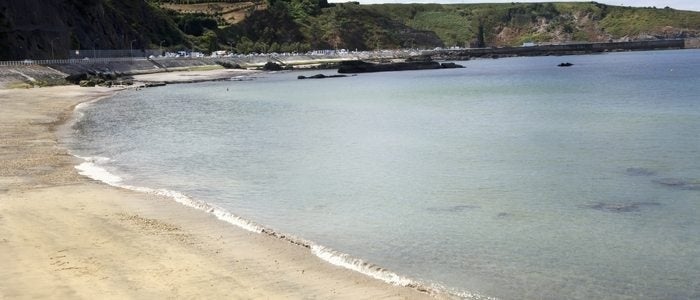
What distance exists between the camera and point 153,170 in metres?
23.6

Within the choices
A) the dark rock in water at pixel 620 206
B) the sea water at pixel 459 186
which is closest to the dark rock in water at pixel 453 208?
the sea water at pixel 459 186

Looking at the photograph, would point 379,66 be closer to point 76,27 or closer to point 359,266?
point 76,27

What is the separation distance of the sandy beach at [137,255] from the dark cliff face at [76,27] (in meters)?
80.1

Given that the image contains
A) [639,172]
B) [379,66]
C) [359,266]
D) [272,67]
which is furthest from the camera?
[272,67]

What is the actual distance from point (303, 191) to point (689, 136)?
2155 centimetres

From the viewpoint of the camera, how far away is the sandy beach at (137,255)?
10328mm

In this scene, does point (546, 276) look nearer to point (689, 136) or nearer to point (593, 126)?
point (689, 136)

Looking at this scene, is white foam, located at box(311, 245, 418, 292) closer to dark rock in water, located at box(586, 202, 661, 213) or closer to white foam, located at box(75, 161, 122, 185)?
dark rock in water, located at box(586, 202, 661, 213)

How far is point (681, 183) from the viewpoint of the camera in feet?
67.3

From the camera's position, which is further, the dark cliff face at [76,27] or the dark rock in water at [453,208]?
the dark cliff face at [76,27]

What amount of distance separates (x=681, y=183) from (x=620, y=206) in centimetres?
424

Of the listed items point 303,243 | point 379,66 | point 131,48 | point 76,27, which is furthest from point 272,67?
point 303,243

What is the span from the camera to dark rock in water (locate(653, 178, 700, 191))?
784 inches

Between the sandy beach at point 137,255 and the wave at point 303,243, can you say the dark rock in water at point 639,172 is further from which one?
the sandy beach at point 137,255
